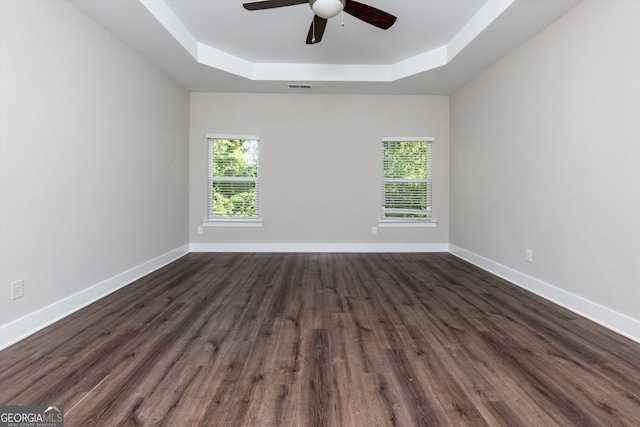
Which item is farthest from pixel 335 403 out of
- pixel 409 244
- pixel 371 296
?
pixel 409 244

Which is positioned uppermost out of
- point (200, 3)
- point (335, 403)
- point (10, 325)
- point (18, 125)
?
point (200, 3)

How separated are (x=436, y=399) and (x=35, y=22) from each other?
3638 mm

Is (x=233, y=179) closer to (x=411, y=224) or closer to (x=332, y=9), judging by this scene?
(x=411, y=224)

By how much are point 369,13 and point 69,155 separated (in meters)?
2.86

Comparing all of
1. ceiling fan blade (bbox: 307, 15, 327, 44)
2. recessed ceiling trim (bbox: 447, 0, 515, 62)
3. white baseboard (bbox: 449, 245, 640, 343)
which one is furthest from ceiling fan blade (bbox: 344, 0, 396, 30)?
white baseboard (bbox: 449, 245, 640, 343)

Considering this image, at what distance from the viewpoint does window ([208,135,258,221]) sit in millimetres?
5387

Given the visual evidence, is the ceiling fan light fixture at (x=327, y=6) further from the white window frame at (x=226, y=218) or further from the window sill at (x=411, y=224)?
the window sill at (x=411, y=224)

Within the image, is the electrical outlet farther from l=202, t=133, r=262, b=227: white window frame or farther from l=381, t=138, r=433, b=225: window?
l=381, t=138, r=433, b=225: window

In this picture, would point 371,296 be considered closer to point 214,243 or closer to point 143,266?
point 143,266

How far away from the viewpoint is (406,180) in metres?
5.49

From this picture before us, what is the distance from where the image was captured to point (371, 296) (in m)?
3.08

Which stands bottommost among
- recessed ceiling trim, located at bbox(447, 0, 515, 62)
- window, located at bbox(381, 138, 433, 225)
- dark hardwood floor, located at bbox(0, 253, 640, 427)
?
dark hardwood floor, located at bbox(0, 253, 640, 427)

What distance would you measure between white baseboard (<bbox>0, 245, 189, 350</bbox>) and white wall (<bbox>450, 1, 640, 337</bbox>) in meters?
4.31

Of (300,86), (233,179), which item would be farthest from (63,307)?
(300,86)
